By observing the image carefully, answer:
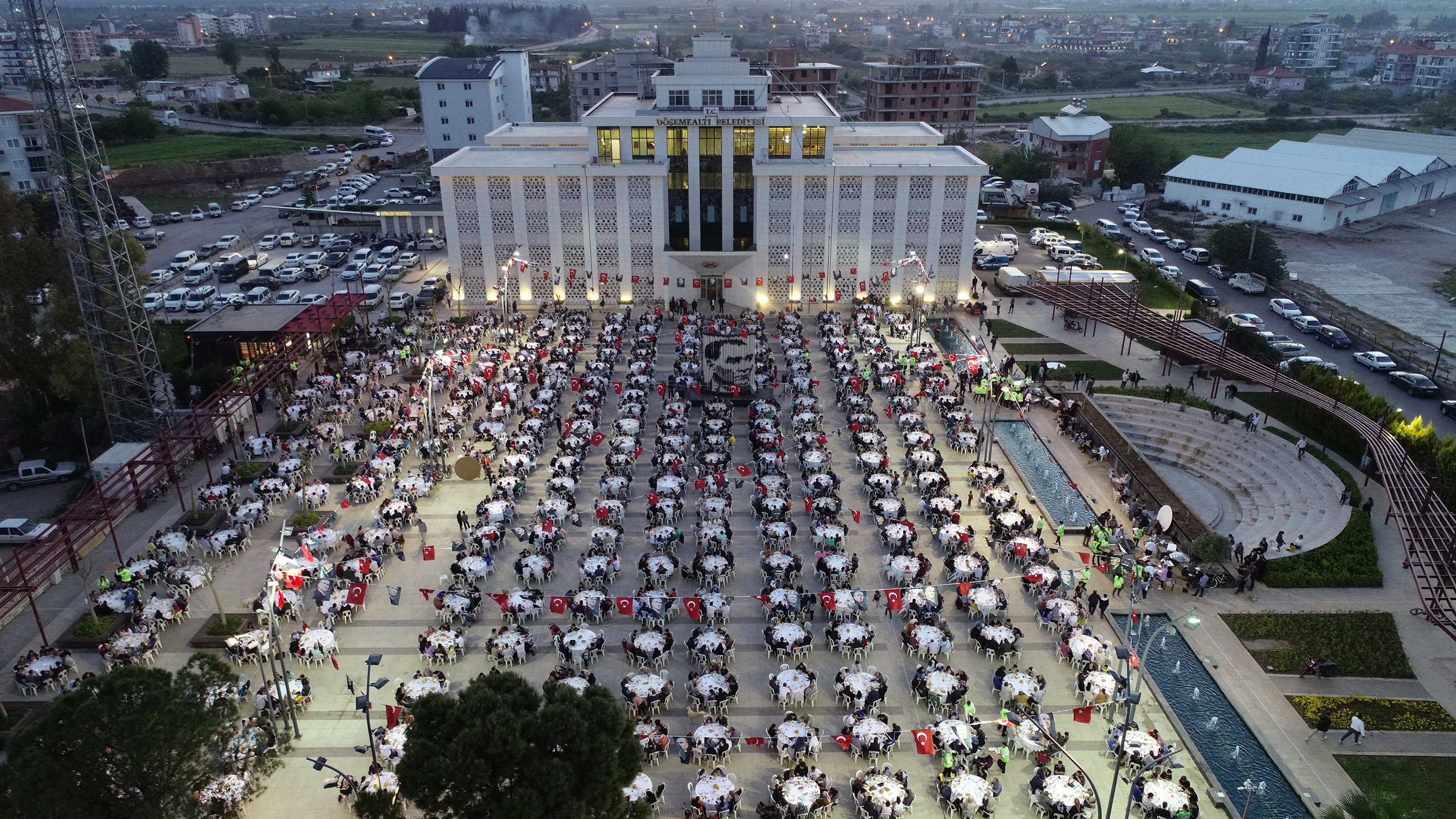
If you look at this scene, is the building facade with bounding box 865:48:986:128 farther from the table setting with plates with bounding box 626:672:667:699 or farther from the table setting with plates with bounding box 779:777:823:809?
the table setting with plates with bounding box 779:777:823:809

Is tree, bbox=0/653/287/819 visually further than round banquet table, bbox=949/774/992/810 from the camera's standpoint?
No

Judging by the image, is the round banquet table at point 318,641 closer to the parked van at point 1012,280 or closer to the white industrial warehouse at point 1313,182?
the parked van at point 1012,280

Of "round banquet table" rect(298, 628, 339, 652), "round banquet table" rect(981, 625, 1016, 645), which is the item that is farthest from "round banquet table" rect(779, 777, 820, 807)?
"round banquet table" rect(298, 628, 339, 652)

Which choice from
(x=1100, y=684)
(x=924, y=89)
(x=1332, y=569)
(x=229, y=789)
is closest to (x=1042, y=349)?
(x=1332, y=569)

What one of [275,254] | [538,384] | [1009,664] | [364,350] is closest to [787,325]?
[538,384]

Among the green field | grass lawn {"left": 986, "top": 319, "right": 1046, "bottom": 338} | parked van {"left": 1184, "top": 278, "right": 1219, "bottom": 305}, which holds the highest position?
the green field

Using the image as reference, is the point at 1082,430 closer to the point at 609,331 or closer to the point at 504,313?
the point at 609,331

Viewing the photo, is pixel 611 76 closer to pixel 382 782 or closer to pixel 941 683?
pixel 941 683
